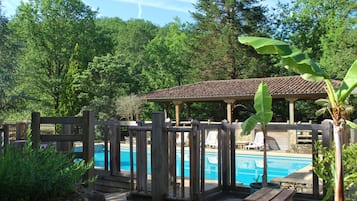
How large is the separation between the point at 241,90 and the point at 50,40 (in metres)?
19.0

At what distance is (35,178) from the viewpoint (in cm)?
264

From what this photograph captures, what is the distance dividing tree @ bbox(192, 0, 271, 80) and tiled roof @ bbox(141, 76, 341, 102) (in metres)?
4.93

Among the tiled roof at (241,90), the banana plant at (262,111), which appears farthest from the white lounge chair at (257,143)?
the banana plant at (262,111)

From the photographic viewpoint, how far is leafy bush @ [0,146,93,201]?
2566mm

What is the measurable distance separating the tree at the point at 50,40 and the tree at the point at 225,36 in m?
9.71

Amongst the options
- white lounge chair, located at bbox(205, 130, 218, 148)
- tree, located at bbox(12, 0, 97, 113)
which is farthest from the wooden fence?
tree, located at bbox(12, 0, 97, 113)

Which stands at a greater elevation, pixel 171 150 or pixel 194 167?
pixel 171 150

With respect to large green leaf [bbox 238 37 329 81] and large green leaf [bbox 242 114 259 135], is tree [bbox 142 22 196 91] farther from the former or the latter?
large green leaf [bbox 238 37 329 81]

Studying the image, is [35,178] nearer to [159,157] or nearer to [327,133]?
[159,157]

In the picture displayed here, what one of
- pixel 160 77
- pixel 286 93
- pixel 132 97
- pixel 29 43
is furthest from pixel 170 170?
pixel 29 43

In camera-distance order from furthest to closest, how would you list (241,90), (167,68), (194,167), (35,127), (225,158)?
1. (167,68)
2. (241,90)
3. (225,158)
4. (35,127)
5. (194,167)

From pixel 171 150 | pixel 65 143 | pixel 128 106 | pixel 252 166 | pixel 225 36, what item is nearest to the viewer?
pixel 171 150

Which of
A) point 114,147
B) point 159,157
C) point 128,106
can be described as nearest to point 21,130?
point 114,147

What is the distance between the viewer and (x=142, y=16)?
4562 centimetres
